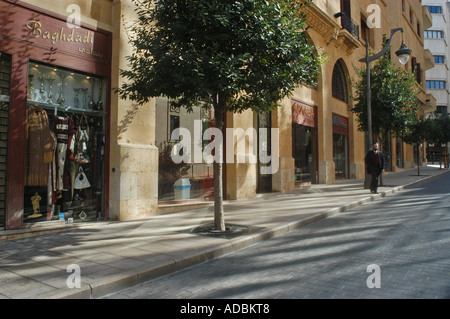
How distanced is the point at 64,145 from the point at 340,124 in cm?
1665

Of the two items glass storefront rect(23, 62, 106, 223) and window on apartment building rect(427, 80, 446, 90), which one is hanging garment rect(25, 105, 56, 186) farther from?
window on apartment building rect(427, 80, 446, 90)

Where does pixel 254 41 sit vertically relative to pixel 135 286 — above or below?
above

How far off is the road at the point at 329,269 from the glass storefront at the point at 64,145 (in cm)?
404

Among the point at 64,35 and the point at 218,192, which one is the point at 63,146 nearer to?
the point at 64,35

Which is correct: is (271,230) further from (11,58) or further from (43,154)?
(11,58)

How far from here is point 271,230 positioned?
6.54m

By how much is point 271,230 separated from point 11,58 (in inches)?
240

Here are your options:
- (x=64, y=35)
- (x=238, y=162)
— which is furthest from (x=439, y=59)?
(x=64, y=35)

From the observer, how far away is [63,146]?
7.19 m

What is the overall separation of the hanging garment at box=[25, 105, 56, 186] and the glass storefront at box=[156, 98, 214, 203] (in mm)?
2831

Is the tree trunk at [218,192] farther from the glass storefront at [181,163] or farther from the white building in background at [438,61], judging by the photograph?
the white building in background at [438,61]

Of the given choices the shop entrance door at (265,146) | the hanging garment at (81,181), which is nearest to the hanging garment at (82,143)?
the hanging garment at (81,181)

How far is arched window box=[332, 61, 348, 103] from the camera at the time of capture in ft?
65.9
